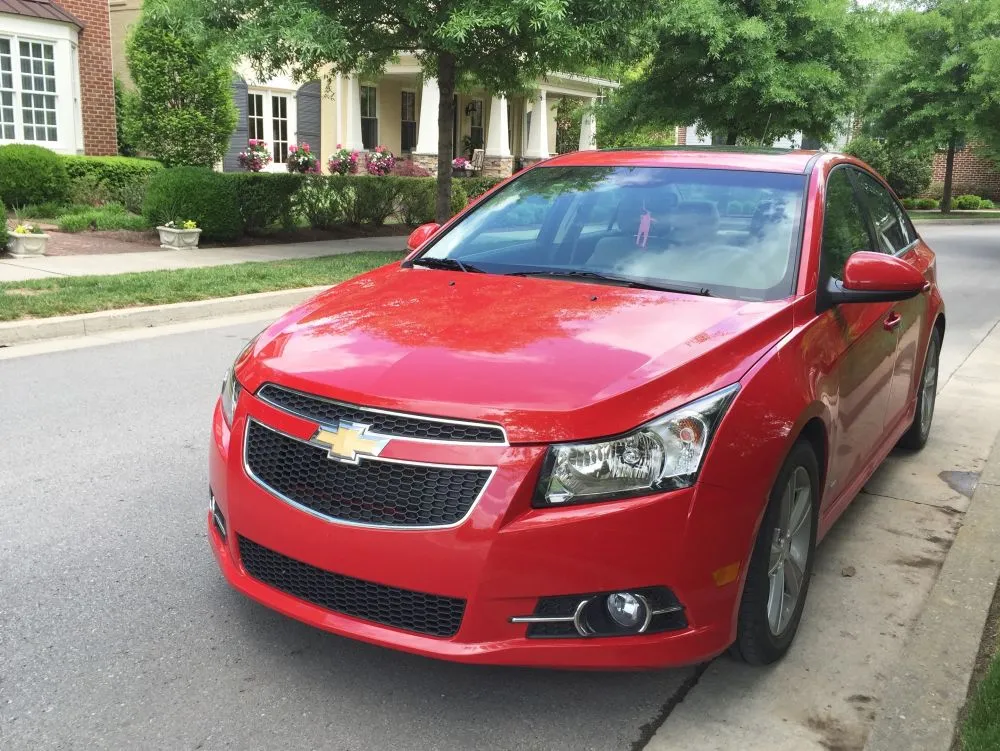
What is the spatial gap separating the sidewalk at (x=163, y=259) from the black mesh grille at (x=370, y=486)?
8.63m

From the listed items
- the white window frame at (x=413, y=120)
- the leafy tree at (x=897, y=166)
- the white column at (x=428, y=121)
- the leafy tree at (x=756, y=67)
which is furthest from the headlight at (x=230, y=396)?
the leafy tree at (x=897, y=166)

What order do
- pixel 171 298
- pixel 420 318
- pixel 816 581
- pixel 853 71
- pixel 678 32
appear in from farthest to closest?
pixel 853 71, pixel 678 32, pixel 171 298, pixel 816 581, pixel 420 318

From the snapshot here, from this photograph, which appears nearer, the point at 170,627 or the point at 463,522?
the point at 463,522

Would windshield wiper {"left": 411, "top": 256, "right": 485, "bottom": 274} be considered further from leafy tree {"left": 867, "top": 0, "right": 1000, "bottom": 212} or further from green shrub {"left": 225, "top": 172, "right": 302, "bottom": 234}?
leafy tree {"left": 867, "top": 0, "right": 1000, "bottom": 212}

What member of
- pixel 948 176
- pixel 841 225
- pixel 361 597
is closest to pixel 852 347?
pixel 841 225

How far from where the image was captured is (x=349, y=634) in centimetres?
280

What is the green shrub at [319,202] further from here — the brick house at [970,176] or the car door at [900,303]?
the brick house at [970,176]

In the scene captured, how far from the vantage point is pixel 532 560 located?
8.44ft

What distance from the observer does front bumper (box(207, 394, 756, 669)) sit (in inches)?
101

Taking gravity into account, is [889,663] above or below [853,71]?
below

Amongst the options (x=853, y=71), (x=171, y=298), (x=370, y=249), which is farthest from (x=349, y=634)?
(x=853, y=71)

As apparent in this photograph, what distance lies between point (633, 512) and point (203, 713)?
140cm

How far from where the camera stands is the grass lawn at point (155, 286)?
8.75 m

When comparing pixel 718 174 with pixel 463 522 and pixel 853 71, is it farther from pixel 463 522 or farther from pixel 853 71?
pixel 853 71
